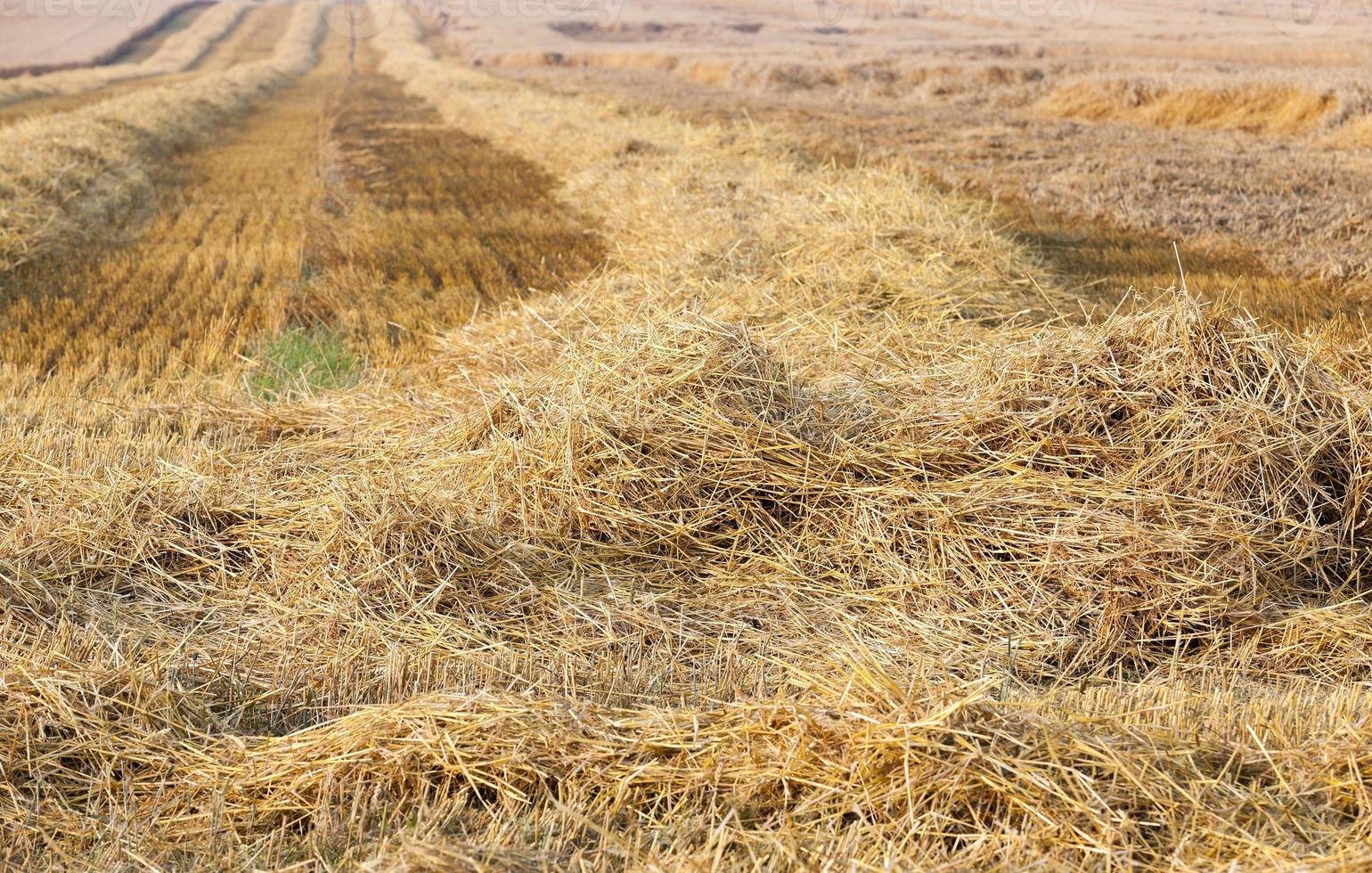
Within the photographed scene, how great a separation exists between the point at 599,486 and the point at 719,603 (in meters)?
0.68

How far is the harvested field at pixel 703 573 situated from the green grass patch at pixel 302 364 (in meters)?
0.05

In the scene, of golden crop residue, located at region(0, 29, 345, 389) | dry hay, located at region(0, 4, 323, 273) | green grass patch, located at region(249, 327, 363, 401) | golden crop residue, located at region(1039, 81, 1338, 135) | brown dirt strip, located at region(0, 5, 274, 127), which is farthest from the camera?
brown dirt strip, located at region(0, 5, 274, 127)

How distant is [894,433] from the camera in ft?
13.1

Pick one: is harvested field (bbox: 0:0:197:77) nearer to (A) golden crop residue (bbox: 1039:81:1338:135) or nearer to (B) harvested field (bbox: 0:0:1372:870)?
(A) golden crop residue (bbox: 1039:81:1338:135)

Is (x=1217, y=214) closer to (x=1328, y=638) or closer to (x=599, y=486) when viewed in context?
(x=1328, y=638)

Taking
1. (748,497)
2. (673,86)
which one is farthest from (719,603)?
(673,86)

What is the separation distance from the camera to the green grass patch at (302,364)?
5629 millimetres

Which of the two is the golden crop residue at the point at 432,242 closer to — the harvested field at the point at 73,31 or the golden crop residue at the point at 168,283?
the golden crop residue at the point at 168,283

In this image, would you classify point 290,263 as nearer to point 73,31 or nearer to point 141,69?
point 141,69

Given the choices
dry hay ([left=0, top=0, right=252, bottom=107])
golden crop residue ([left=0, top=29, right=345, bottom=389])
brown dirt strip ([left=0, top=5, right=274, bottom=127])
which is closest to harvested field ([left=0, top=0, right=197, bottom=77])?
dry hay ([left=0, top=0, right=252, bottom=107])

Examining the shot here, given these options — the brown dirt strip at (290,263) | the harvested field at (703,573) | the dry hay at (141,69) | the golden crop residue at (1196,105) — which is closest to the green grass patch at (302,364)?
the harvested field at (703,573)

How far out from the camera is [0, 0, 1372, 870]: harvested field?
7.66 feet

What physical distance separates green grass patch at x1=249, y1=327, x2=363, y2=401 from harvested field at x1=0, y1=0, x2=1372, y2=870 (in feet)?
0.17

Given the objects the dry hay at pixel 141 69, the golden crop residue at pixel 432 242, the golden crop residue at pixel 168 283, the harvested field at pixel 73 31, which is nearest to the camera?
the golden crop residue at pixel 168 283
